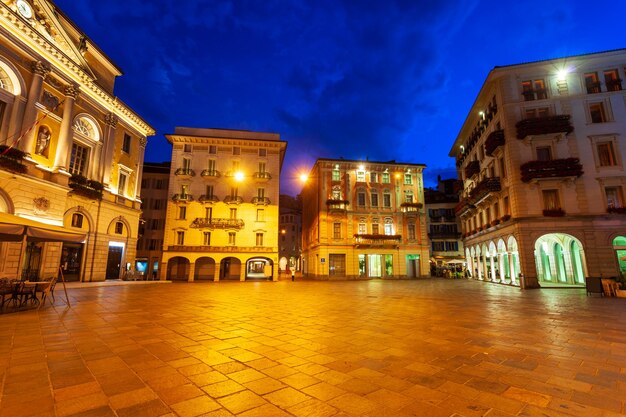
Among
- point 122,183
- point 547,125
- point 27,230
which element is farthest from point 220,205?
point 547,125

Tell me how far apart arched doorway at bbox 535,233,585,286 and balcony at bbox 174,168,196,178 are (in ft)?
114

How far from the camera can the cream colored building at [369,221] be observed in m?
37.4

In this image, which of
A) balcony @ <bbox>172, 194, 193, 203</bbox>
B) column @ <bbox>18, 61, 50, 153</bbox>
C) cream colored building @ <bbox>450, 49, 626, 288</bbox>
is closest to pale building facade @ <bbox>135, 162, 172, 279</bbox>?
balcony @ <bbox>172, 194, 193, 203</bbox>

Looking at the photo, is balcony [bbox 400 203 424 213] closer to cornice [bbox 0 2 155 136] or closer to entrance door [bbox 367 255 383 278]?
entrance door [bbox 367 255 383 278]

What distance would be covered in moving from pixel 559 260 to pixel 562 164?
1030 cm

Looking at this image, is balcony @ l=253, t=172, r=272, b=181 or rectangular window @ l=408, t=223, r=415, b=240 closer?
balcony @ l=253, t=172, r=272, b=181

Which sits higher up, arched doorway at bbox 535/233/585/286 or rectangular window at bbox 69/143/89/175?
rectangular window at bbox 69/143/89/175

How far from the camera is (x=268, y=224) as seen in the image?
3584 cm

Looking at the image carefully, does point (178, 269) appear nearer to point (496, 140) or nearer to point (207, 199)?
point (207, 199)

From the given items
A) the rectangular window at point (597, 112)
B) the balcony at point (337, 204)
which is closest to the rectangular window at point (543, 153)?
the rectangular window at point (597, 112)

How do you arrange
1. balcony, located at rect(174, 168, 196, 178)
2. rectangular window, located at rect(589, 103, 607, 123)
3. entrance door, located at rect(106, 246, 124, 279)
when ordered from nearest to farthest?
rectangular window, located at rect(589, 103, 607, 123) → entrance door, located at rect(106, 246, 124, 279) → balcony, located at rect(174, 168, 196, 178)

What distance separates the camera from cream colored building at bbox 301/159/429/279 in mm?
37406

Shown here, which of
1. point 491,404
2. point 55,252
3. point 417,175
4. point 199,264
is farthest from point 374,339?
point 417,175

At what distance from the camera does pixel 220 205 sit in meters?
35.5
